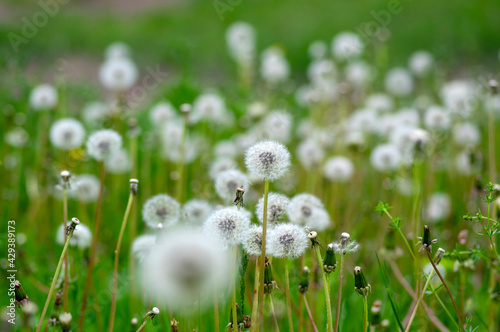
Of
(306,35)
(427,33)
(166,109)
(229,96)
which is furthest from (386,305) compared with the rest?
(306,35)

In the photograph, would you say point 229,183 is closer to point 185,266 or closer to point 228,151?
point 185,266

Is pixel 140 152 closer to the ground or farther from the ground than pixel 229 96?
closer to the ground

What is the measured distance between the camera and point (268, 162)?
31.1 inches

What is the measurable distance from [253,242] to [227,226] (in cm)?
5

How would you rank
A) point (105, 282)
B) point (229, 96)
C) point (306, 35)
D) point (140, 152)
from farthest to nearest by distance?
point (306, 35) < point (229, 96) < point (140, 152) < point (105, 282)

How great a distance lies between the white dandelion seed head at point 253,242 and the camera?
797 millimetres

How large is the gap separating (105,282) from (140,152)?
2.76 ft

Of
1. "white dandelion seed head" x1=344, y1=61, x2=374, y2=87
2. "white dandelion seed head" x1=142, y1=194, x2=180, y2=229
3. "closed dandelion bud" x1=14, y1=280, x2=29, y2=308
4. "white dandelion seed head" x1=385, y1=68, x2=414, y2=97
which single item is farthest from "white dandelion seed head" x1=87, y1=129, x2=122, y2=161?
"white dandelion seed head" x1=385, y1=68, x2=414, y2=97

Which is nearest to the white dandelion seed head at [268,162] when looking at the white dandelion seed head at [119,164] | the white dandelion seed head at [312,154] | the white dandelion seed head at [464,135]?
the white dandelion seed head at [312,154]

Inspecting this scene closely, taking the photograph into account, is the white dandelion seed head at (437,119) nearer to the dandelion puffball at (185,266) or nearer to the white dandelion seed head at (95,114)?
the white dandelion seed head at (95,114)

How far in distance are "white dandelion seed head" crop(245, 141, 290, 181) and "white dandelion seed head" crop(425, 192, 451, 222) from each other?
113 centimetres

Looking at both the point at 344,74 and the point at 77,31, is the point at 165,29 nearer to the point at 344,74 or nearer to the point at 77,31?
the point at 77,31

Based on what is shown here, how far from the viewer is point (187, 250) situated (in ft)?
2.08

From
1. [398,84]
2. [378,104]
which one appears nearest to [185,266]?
[378,104]
